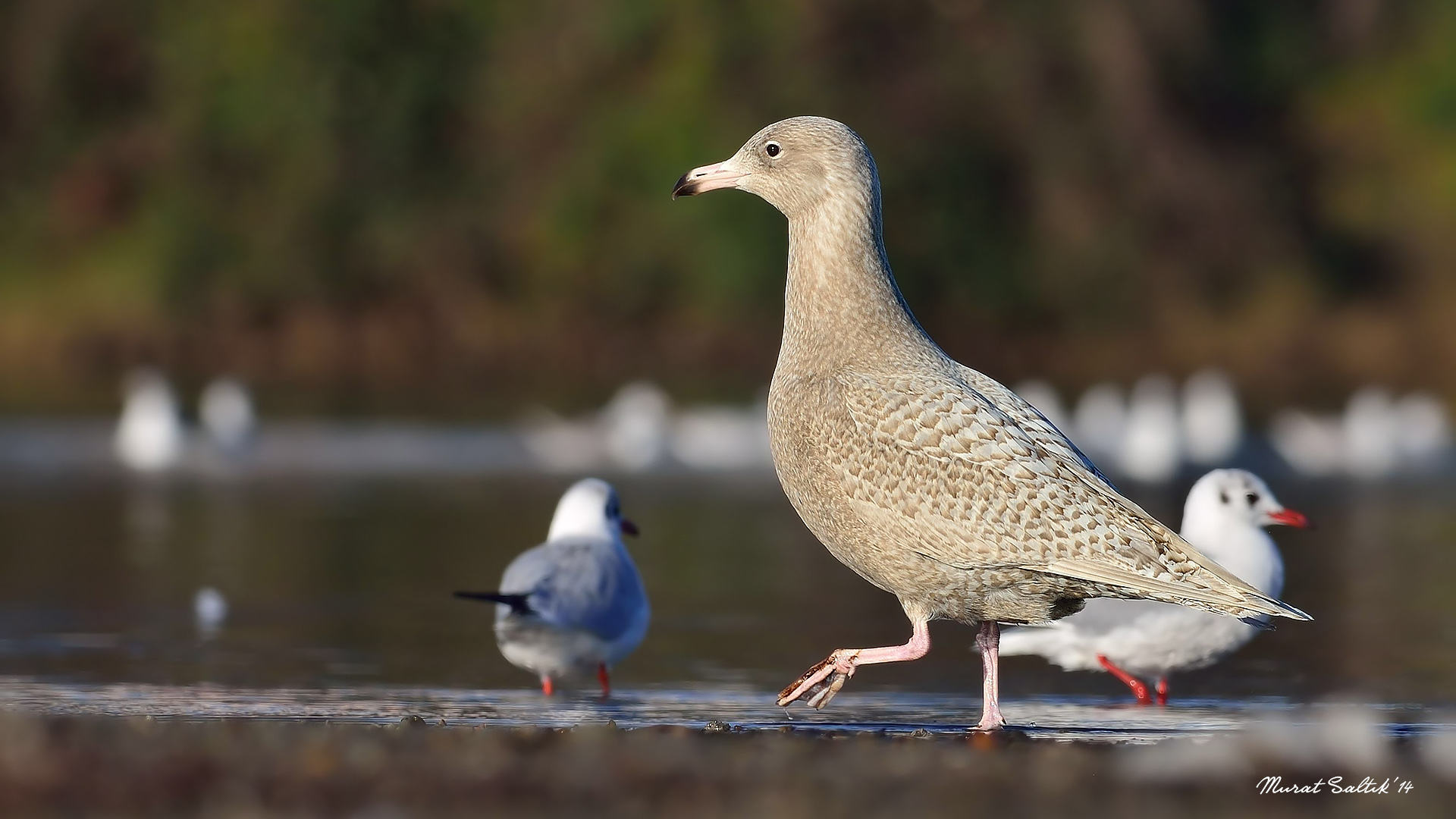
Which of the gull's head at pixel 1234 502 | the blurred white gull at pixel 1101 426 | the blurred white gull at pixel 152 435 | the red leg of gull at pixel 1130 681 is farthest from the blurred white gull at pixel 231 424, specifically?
the red leg of gull at pixel 1130 681

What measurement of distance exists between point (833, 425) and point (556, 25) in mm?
30739

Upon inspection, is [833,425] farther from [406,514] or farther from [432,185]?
[432,185]

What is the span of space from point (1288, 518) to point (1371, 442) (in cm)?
1183

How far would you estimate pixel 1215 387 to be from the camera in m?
24.1

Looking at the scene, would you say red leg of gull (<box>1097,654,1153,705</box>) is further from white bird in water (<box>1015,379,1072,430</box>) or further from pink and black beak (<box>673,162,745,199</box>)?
white bird in water (<box>1015,379,1072,430</box>)

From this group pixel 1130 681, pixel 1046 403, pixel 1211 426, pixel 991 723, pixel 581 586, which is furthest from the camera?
pixel 1046 403

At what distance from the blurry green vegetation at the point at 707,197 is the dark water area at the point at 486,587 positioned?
1363 centimetres

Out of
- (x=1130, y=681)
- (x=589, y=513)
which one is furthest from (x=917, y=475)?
(x=589, y=513)

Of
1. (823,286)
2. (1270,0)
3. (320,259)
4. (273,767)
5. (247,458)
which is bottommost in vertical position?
(273,767)

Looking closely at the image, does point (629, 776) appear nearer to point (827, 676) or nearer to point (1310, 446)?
point (827, 676)

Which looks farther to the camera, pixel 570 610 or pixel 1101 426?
pixel 1101 426

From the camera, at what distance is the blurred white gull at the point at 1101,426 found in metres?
21.6

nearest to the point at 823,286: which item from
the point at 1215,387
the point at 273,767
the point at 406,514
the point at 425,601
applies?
the point at 273,767

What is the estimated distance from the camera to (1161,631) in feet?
28.0
